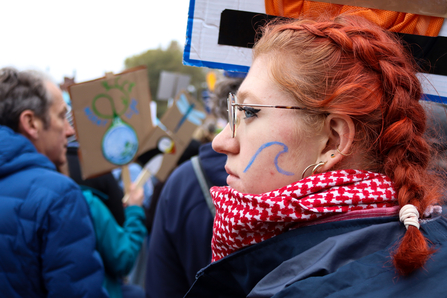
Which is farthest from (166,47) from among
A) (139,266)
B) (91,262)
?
(91,262)

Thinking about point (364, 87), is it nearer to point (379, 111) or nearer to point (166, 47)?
point (379, 111)

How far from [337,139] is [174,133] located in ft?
8.23

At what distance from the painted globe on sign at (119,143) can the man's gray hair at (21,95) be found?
480 mm

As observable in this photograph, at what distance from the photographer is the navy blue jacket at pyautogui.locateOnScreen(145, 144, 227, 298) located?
1795 mm

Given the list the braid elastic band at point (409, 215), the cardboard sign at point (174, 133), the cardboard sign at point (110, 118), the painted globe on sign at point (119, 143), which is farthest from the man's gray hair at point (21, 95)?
the braid elastic band at point (409, 215)

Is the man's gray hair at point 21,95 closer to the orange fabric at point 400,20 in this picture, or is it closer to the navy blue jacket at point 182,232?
the navy blue jacket at point 182,232

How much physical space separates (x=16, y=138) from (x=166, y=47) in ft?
129

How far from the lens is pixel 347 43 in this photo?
1.09 m

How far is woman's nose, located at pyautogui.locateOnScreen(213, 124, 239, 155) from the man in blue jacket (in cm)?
121

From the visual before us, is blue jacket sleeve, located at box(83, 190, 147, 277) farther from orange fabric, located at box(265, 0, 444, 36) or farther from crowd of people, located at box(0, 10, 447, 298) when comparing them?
orange fabric, located at box(265, 0, 444, 36)

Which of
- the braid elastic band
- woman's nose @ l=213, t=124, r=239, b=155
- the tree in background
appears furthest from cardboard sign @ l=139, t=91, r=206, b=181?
the tree in background

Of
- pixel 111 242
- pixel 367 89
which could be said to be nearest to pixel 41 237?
pixel 111 242

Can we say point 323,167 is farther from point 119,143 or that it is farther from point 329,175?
point 119,143

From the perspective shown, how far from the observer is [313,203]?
1009 mm
